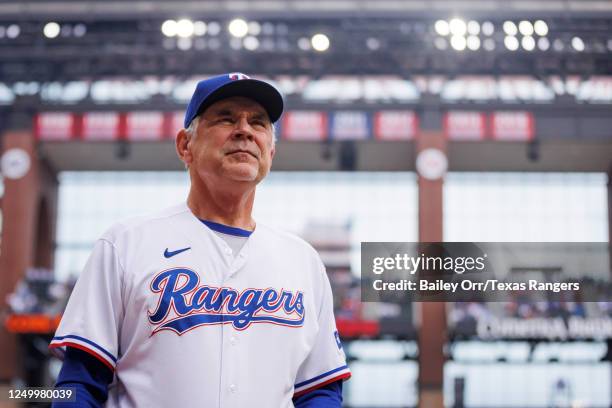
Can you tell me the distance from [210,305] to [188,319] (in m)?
0.07

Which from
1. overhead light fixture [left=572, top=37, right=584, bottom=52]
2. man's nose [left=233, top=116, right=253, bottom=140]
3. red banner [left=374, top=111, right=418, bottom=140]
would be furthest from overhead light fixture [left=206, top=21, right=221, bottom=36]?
man's nose [left=233, top=116, right=253, bottom=140]

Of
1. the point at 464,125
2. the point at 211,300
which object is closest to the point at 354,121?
the point at 464,125

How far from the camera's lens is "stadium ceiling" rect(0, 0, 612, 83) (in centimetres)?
1698

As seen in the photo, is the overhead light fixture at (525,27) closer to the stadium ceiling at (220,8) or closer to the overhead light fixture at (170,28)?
the stadium ceiling at (220,8)

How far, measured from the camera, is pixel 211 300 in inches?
76.4

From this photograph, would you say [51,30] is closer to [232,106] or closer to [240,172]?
[232,106]

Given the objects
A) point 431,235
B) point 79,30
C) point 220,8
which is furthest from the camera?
point 431,235

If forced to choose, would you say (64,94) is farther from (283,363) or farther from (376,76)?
(283,363)

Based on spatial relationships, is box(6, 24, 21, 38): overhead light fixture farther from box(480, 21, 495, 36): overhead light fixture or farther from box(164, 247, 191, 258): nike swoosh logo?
box(164, 247, 191, 258): nike swoosh logo

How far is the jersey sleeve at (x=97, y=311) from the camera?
182 centimetres

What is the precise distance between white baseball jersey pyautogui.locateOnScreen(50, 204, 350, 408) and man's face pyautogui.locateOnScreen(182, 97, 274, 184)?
6.7 inches

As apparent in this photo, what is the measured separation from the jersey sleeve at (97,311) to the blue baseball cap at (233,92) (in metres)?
0.44

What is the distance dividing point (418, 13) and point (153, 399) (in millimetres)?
16054

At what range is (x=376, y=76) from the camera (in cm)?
1894
